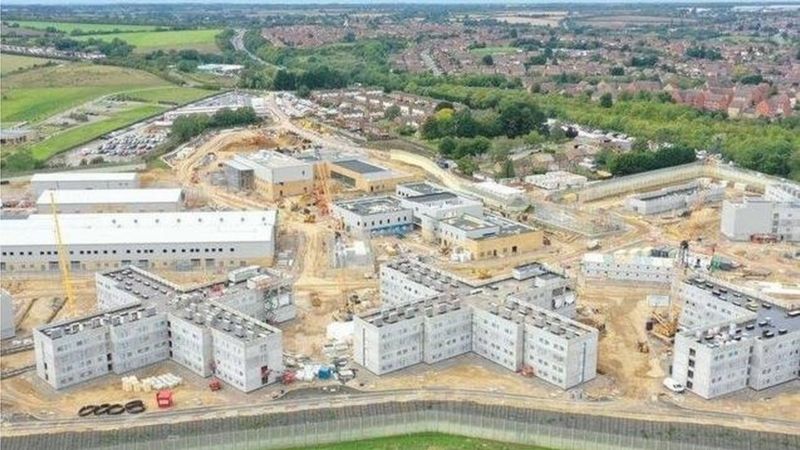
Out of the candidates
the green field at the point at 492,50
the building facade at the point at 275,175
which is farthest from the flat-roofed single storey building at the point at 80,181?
the green field at the point at 492,50

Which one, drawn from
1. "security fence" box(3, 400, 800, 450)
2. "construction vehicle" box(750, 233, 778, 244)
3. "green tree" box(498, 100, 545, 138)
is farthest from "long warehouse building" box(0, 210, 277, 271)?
"green tree" box(498, 100, 545, 138)

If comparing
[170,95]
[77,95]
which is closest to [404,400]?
[170,95]

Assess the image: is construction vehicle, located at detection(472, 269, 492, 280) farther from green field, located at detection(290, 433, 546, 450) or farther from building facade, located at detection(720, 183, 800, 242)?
building facade, located at detection(720, 183, 800, 242)

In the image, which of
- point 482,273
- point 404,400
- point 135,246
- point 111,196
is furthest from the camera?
point 111,196

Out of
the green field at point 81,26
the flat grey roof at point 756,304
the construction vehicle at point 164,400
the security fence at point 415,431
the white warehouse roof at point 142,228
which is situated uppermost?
the green field at point 81,26

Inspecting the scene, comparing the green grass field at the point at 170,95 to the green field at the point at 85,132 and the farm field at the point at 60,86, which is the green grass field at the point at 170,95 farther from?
the green field at the point at 85,132

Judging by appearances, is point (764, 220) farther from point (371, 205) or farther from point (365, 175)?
point (365, 175)
